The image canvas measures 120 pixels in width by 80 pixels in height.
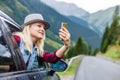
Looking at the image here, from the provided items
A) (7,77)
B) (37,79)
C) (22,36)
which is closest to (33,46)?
(22,36)

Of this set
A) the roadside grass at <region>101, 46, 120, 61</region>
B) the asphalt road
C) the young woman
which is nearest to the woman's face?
the young woman

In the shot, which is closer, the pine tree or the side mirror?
the side mirror

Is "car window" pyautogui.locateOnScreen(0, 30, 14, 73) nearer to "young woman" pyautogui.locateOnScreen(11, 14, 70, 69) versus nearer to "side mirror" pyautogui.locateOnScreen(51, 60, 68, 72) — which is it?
"young woman" pyautogui.locateOnScreen(11, 14, 70, 69)

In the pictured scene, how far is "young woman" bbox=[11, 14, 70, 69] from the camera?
4.25 metres

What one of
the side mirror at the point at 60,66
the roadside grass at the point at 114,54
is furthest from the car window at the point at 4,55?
the roadside grass at the point at 114,54

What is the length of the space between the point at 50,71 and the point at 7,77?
1.79 m

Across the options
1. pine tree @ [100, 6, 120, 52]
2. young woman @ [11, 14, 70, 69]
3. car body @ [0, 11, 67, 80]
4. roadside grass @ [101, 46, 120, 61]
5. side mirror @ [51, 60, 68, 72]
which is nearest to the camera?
car body @ [0, 11, 67, 80]

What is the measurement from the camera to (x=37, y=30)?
4.58 meters

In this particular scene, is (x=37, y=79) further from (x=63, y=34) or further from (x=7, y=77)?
(x=7, y=77)

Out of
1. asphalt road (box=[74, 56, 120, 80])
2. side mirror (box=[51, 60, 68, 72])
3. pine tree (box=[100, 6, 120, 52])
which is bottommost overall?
pine tree (box=[100, 6, 120, 52])

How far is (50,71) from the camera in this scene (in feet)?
16.3

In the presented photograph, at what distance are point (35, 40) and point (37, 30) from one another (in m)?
0.14

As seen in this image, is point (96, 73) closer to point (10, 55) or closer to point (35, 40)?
point (35, 40)

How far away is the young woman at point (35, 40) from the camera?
425cm
